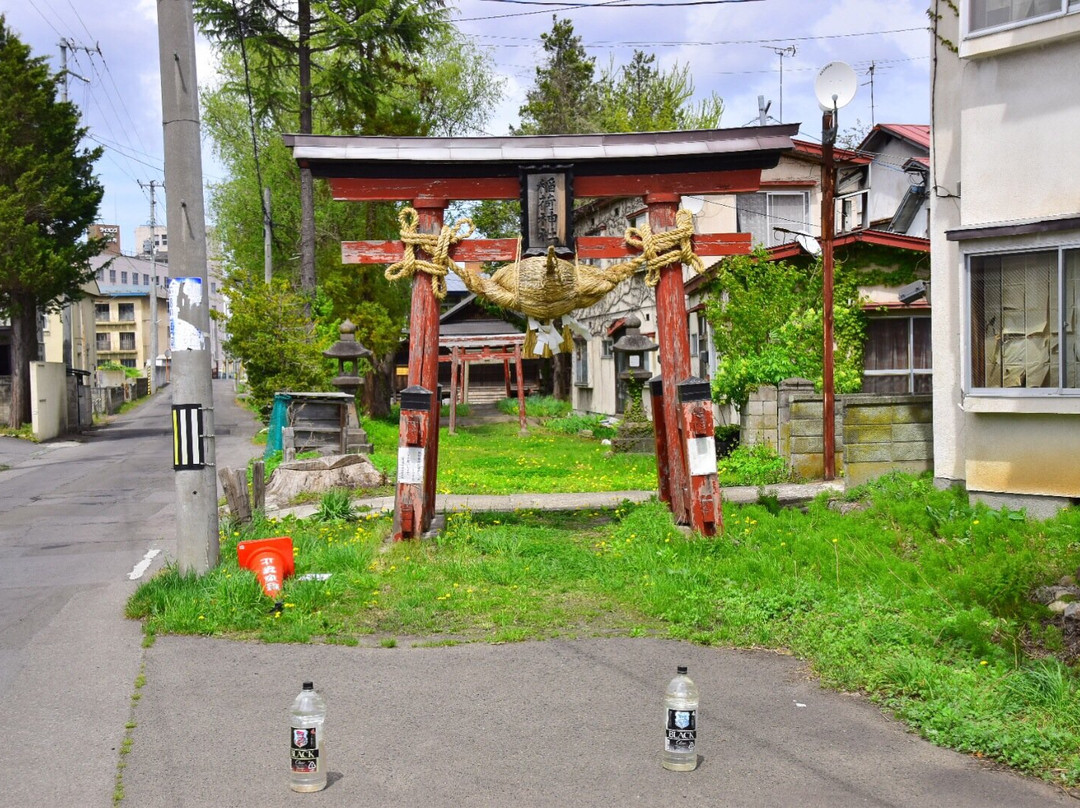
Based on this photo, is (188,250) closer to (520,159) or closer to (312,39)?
(520,159)

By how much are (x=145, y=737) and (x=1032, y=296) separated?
9.25m

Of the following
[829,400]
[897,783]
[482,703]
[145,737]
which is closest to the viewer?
[897,783]

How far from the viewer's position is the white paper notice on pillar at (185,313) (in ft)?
29.4

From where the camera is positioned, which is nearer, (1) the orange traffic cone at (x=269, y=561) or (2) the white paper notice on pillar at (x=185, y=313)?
(1) the orange traffic cone at (x=269, y=561)

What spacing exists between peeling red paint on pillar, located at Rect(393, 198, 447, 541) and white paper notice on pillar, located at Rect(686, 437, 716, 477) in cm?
279

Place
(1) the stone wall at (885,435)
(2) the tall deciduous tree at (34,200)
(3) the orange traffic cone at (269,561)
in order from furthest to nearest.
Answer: (2) the tall deciduous tree at (34,200)
(1) the stone wall at (885,435)
(3) the orange traffic cone at (269,561)

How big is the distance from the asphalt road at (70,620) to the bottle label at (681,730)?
282cm

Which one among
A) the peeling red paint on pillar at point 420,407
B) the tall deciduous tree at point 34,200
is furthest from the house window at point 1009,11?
the tall deciduous tree at point 34,200

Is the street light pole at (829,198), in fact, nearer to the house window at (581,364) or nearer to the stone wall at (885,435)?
the stone wall at (885,435)

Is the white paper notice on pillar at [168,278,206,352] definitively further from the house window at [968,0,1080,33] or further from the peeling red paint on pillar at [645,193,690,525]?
the house window at [968,0,1080,33]

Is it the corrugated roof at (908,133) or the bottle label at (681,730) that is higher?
the corrugated roof at (908,133)

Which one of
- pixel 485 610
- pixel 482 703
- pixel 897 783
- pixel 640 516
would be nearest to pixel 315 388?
pixel 640 516

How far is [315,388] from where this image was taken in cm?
2778

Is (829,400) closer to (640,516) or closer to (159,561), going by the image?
(640,516)
